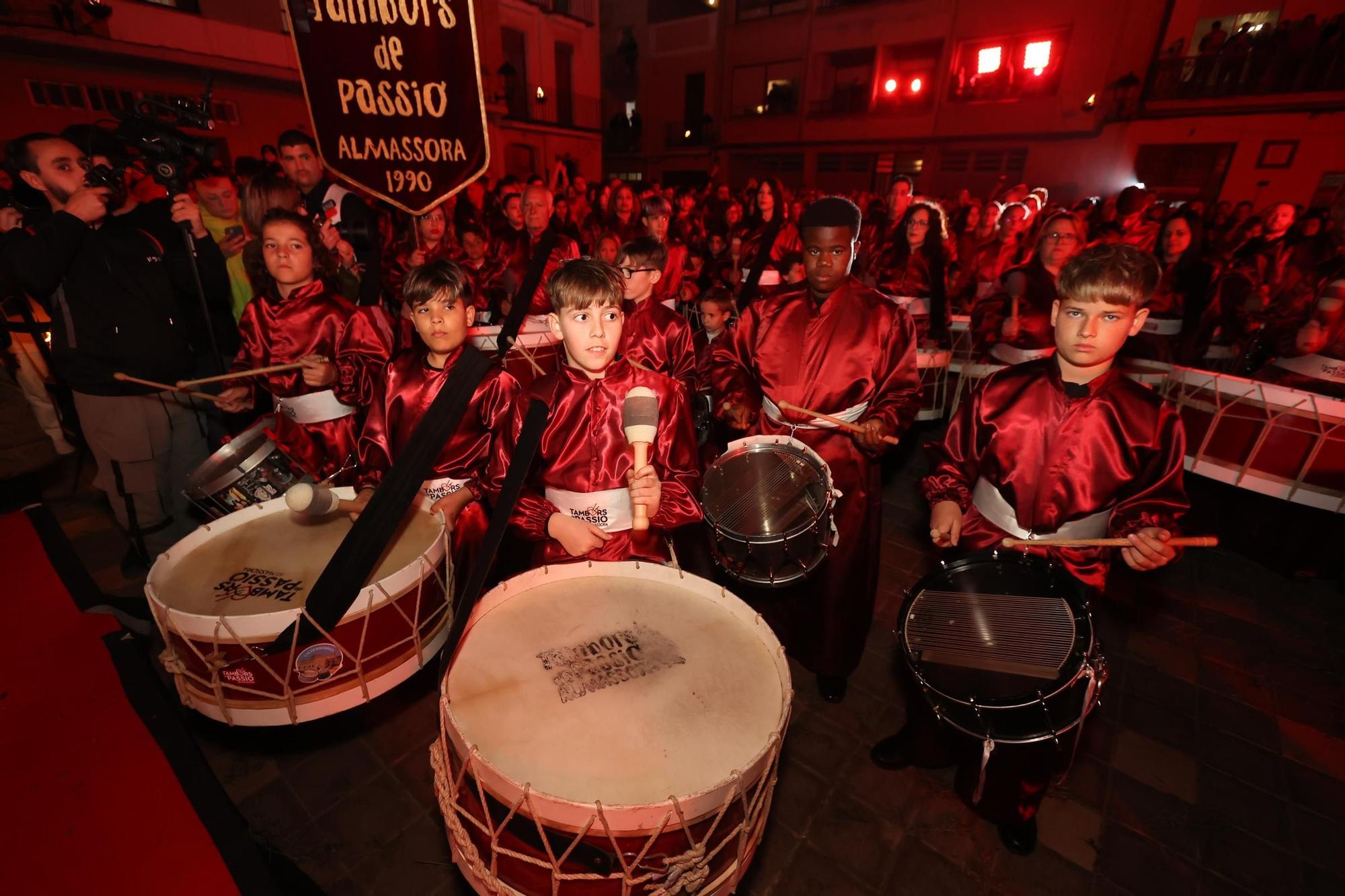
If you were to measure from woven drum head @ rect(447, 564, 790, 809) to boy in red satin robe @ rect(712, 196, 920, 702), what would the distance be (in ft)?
4.42

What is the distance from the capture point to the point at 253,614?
1.82 metres

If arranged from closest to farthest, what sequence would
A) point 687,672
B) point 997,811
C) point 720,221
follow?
point 687,672
point 997,811
point 720,221

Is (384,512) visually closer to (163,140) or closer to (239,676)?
(239,676)

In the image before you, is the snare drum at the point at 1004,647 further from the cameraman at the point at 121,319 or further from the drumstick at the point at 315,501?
the cameraman at the point at 121,319

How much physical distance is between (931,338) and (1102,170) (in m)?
21.0

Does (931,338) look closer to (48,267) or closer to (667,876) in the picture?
(667,876)

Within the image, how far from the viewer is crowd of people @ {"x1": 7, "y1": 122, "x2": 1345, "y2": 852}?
2.26 meters

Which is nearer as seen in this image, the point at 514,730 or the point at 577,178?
the point at 514,730

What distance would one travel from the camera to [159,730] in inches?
82.4

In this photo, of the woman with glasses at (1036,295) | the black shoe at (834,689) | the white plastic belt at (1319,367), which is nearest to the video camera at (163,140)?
the black shoe at (834,689)

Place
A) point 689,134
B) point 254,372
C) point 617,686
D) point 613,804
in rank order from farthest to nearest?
point 689,134 < point 254,372 < point 617,686 < point 613,804

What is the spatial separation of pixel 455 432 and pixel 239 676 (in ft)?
4.39

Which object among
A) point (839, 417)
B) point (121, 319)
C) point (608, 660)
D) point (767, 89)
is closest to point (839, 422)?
point (839, 417)

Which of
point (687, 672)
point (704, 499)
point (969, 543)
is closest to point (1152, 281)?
point (969, 543)
